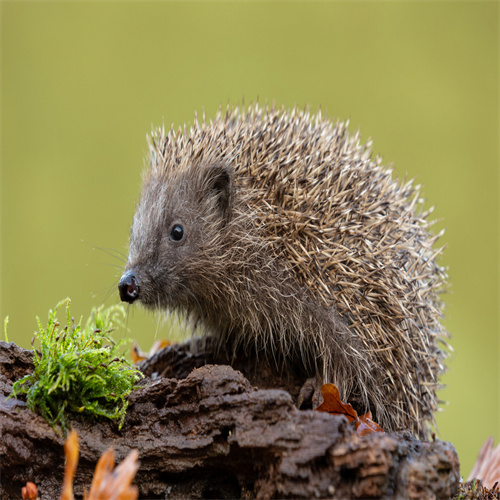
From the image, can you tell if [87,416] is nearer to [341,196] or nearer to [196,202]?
[196,202]

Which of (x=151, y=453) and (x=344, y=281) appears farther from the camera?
(x=344, y=281)

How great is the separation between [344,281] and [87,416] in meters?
1.31

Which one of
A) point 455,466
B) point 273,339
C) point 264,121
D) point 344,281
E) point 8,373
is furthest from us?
point 264,121

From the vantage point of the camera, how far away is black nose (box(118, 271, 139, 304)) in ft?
9.89

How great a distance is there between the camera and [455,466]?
2.00 meters

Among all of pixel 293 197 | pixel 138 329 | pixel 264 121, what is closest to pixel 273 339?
pixel 293 197

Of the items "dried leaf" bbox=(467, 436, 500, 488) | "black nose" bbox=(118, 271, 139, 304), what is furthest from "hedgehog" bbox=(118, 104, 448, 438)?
"dried leaf" bbox=(467, 436, 500, 488)

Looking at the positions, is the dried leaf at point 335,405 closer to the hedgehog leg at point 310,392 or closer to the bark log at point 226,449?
the hedgehog leg at point 310,392

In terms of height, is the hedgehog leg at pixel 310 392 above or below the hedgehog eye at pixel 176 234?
below

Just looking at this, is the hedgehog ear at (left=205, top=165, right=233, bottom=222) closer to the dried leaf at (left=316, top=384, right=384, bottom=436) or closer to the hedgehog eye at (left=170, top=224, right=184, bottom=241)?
the hedgehog eye at (left=170, top=224, right=184, bottom=241)

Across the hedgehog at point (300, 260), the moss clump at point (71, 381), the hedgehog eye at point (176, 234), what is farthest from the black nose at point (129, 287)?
the moss clump at point (71, 381)

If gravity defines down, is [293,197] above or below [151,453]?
above

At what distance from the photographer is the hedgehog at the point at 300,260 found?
2.88 metres

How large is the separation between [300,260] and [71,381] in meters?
1.19
